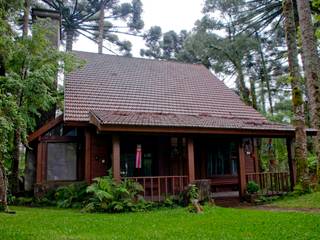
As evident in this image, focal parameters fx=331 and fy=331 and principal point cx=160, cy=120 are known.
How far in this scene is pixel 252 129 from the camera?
11516 millimetres

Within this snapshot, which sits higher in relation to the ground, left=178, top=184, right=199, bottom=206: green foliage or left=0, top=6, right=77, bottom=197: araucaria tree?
left=0, top=6, right=77, bottom=197: araucaria tree

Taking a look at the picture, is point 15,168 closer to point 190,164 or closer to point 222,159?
point 190,164

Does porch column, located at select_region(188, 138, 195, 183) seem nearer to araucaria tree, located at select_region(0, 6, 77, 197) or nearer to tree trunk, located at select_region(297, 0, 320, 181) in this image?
tree trunk, located at select_region(297, 0, 320, 181)

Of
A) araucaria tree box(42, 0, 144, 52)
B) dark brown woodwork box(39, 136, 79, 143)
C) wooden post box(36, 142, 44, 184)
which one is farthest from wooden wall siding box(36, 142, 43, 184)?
araucaria tree box(42, 0, 144, 52)

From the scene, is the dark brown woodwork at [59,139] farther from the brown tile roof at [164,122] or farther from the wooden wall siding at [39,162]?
the brown tile roof at [164,122]

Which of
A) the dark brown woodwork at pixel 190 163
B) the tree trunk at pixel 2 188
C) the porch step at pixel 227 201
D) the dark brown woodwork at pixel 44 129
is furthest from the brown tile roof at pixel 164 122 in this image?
the tree trunk at pixel 2 188

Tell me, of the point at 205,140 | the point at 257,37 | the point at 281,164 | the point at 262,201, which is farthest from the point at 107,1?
the point at 262,201

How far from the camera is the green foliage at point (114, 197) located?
29.3 ft

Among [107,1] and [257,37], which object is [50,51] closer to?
[107,1]

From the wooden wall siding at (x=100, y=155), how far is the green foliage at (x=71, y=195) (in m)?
1.18

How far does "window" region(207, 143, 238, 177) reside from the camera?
1402 centimetres

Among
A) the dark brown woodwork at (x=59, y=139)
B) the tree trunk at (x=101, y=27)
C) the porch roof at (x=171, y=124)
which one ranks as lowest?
the dark brown woodwork at (x=59, y=139)

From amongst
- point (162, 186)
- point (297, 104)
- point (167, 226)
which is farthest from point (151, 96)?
point (167, 226)

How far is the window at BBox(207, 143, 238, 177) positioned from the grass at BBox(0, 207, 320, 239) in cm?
583
